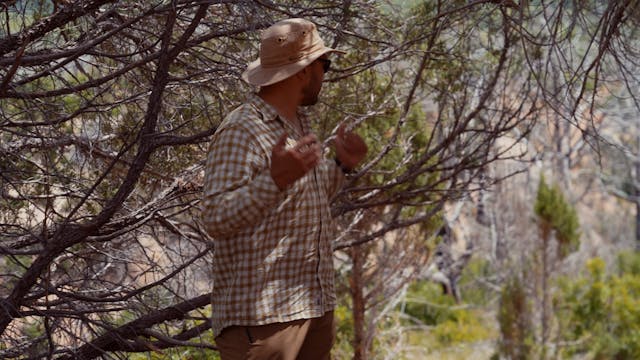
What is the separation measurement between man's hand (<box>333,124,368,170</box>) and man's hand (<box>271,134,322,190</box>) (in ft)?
0.83

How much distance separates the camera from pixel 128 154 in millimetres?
4605

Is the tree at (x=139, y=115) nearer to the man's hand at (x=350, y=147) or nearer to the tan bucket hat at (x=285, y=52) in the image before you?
the tan bucket hat at (x=285, y=52)

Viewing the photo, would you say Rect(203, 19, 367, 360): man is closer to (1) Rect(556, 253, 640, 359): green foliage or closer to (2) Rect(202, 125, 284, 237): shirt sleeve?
(2) Rect(202, 125, 284, 237): shirt sleeve

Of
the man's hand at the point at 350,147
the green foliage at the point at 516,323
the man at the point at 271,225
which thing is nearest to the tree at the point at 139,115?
the man at the point at 271,225

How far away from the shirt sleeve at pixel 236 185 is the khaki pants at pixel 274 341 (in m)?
0.29

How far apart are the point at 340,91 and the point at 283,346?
3.45 metres

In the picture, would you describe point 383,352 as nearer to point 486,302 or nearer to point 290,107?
point 290,107

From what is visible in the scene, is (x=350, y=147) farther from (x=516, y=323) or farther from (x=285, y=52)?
(x=516, y=323)

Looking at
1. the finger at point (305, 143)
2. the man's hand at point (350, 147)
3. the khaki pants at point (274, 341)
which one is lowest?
the khaki pants at point (274, 341)

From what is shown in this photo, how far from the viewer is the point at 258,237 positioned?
2748 mm

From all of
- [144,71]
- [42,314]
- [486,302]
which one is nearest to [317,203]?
[42,314]

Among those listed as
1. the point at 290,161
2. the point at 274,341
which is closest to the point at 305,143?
the point at 290,161

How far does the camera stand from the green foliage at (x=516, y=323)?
13125mm

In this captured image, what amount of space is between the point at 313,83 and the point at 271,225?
458 millimetres
